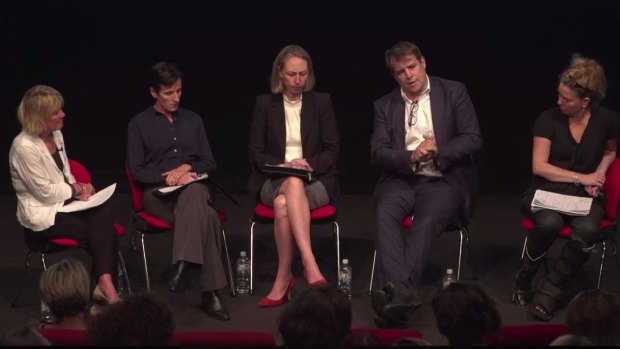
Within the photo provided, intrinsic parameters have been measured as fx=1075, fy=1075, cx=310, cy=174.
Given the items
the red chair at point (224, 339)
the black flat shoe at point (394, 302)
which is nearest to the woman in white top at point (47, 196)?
the black flat shoe at point (394, 302)

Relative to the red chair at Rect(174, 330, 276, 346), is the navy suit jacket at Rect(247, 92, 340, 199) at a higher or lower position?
higher

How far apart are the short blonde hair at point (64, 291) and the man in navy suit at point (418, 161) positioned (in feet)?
5.49

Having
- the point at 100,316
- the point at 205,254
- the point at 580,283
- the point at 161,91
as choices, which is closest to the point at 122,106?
the point at 161,91

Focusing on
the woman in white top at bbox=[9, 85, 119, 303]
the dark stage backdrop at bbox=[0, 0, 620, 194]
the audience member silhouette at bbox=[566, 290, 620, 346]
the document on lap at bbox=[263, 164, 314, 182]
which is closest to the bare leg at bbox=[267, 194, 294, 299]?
the document on lap at bbox=[263, 164, 314, 182]

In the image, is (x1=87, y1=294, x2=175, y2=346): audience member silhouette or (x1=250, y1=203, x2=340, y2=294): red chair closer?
(x1=87, y1=294, x2=175, y2=346): audience member silhouette

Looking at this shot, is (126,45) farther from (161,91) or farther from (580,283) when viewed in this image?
(580,283)

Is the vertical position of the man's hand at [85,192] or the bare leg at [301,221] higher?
the man's hand at [85,192]

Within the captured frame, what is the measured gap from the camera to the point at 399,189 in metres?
5.60

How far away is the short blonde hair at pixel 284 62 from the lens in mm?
5684

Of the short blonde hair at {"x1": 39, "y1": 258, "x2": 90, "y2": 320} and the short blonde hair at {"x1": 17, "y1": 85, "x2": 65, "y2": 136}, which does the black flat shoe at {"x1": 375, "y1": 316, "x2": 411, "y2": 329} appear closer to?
the short blonde hair at {"x1": 39, "y1": 258, "x2": 90, "y2": 320}

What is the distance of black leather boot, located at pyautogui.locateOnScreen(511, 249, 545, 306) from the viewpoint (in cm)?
540

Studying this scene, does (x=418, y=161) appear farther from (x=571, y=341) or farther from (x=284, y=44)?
(x=571, y=341)

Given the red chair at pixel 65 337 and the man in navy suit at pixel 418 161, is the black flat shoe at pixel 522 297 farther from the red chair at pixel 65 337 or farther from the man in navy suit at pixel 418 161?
the red chair at pixel 65 337

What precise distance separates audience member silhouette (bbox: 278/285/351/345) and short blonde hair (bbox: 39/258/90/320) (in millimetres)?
1054
